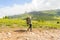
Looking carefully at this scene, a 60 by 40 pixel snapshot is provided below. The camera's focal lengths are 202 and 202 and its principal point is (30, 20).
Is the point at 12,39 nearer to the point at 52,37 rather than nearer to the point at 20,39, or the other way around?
the point at 20,39

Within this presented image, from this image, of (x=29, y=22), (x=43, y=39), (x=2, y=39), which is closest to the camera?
(x=2, y=39)

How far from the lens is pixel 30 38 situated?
23281mm

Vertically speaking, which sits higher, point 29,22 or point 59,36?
point 29,22

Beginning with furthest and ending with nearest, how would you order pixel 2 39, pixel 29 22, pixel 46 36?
pixel 29 22
pixel 46 36
pixel 2 39

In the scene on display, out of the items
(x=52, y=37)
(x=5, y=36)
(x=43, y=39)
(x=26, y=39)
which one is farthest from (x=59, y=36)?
(x=5, y=36)

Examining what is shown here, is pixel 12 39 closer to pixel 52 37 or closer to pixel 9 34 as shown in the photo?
pixel 9 34

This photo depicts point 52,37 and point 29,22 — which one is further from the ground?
point 29,22

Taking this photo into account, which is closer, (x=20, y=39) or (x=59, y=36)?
(x=20, y=39)

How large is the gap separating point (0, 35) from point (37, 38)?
14.5 feet

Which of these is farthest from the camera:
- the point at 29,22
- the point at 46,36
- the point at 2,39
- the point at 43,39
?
the point at 29,22

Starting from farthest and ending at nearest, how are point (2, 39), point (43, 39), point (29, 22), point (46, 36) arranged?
point (29, 22) → point (46, 36) → point (43, 39) → point (2, 39)

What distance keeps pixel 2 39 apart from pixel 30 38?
3.24 meters

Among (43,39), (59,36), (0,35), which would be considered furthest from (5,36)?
(59,36)

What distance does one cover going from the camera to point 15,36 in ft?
78.9
